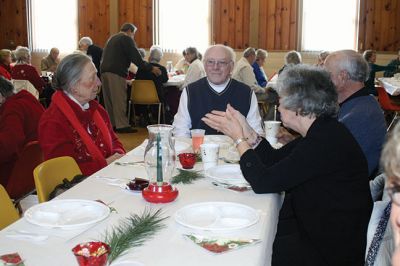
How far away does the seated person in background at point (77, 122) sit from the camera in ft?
8.94

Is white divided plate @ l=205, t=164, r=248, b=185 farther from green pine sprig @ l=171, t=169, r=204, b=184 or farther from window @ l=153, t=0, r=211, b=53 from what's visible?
window @ l=153, t=0, r=211, b=53

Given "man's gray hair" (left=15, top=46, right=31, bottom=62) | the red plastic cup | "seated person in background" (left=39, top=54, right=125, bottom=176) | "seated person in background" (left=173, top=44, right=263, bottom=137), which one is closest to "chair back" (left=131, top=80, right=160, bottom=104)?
"man's gray hair" (left=15, top=46, right=31, bottom=62)

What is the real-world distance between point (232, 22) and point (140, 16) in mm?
1955

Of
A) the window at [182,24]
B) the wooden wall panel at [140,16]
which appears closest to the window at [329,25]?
the window at [182,24]

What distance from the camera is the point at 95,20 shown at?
10.9 meters

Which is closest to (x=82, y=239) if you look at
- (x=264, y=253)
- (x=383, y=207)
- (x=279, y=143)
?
(x=264, y=253)

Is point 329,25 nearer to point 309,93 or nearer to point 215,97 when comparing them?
point 215,97

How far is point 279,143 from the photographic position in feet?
9.74

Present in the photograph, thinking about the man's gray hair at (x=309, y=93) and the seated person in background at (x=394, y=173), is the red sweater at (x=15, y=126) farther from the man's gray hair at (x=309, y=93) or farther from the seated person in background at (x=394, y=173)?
the seated person in background at (x=394, y=173)

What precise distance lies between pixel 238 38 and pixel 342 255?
8.80 meters

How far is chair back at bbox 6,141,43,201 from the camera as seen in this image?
3.01 meters

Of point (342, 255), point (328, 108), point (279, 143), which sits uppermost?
point (328, 108)

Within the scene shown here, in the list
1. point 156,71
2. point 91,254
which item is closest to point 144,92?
point 156,71

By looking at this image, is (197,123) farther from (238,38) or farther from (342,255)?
(238,38)
